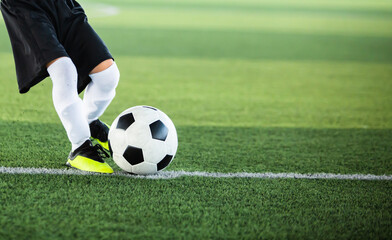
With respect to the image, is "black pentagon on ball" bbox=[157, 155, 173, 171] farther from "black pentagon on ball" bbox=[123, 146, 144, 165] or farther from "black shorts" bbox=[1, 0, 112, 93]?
"black shorts" bbox=[1, 0, 112, 93]

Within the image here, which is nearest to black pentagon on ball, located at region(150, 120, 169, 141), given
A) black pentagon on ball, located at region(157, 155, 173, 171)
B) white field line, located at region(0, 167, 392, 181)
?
black pentagon on ball, located at region(157, 155, 173, 171)

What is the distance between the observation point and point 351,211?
10.5 ft

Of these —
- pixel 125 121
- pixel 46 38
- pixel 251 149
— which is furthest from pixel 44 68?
pixel 251 149

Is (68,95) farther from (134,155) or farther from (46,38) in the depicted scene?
(134,155)

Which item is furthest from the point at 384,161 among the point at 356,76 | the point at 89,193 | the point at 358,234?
the point at 356,76

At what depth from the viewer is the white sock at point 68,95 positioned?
354 centimetres

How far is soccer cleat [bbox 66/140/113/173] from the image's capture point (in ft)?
11.9

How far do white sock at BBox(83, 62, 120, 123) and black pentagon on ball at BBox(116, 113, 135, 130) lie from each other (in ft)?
1.17

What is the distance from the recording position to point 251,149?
14.9ft

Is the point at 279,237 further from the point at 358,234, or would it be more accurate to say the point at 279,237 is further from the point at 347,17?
the point at 347,17

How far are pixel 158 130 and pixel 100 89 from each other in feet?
2.03

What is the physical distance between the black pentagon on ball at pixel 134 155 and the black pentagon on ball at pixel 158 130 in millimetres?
140

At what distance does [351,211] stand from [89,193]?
151 cm

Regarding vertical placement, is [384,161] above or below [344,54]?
above
